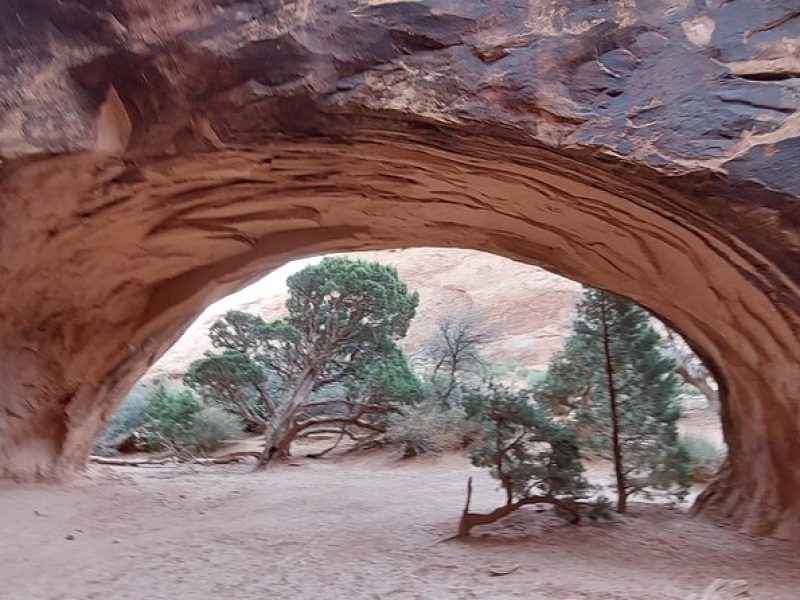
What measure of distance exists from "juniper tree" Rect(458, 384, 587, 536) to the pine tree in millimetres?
566

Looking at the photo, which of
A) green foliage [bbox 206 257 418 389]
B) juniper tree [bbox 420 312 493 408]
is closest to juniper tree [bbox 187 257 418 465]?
green foliage [bbox 206 257 418 389]

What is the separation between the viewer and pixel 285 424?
1056 centimetres

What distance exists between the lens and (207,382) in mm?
11602

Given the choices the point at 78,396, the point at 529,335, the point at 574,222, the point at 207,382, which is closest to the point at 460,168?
the point at 574,222

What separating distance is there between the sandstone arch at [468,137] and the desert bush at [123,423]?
25.3ft

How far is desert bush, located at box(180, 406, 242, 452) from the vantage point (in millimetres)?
12180

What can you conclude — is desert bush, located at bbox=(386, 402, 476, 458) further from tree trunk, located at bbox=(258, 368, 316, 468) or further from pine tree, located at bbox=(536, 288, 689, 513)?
pine tree, located at bbox=(536, 288, 689, 513)

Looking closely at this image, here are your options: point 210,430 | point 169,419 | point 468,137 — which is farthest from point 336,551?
point 169,419

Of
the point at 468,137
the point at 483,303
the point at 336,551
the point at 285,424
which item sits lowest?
the point at 336,551

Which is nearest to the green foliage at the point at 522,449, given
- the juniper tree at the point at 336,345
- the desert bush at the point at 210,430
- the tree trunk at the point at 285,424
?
the tree trunk at the point at 285,424

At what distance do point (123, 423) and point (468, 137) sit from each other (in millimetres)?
11904

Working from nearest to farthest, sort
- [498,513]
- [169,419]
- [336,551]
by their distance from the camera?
1. [336,551]
2. [498,513]
3. [169,419]

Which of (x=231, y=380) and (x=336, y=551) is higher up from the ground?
(x=231, y=380)

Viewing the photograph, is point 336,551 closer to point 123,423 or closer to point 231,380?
point 231,380
